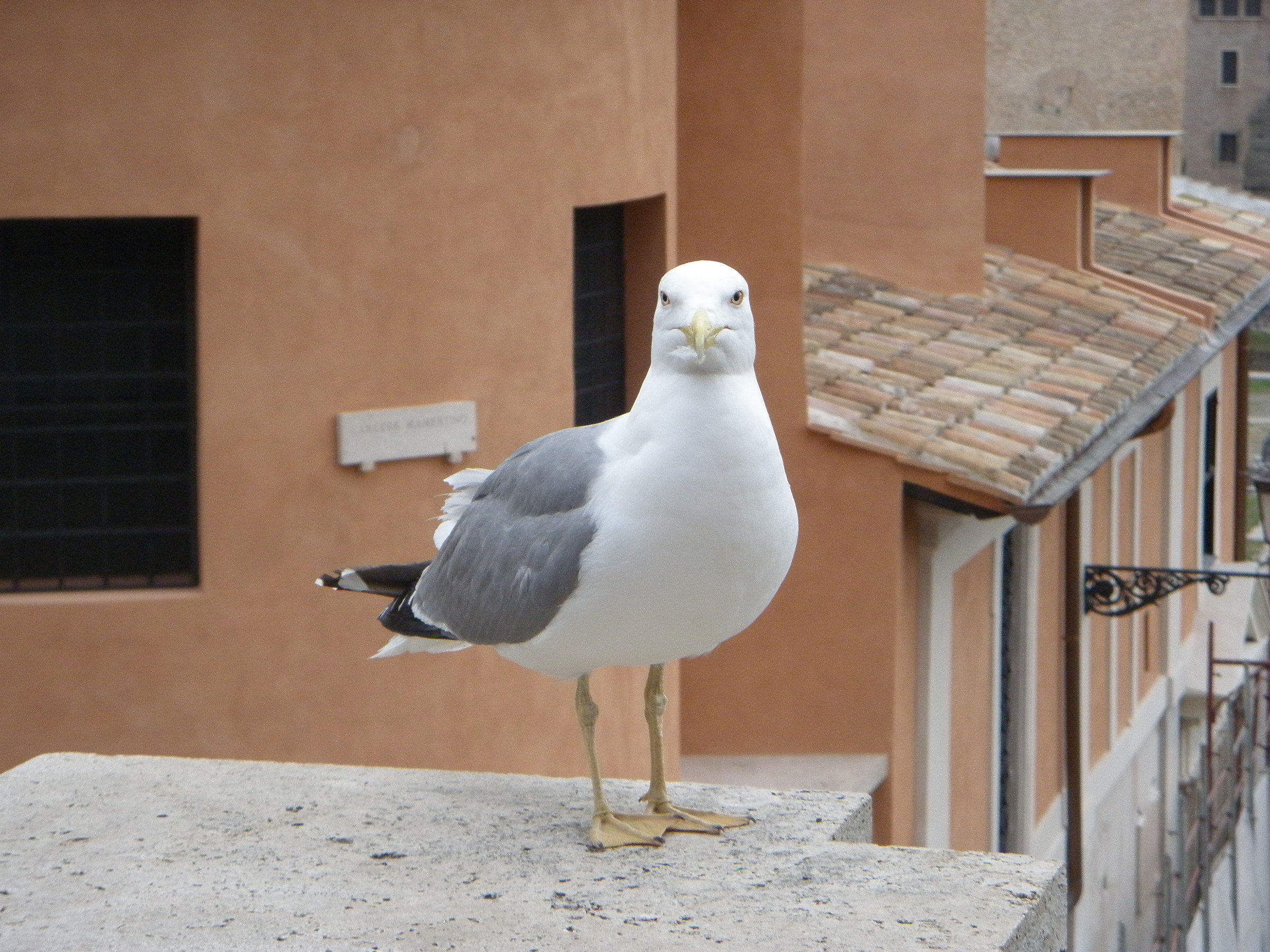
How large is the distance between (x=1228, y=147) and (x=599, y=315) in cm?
4365

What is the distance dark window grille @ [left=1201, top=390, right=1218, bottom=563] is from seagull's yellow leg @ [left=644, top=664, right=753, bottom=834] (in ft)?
47.1

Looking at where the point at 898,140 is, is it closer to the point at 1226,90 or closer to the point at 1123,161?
the point at 1123,161

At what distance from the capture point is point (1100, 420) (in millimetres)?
9680

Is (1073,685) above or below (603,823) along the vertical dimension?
below

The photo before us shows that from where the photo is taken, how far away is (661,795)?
14.2 ft

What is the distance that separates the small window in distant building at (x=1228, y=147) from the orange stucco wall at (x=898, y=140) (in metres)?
39.2

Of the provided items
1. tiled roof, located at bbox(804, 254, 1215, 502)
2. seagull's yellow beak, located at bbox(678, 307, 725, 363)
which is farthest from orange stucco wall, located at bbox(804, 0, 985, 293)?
seagull's yellow beak, located at bbox(678, 307, 725, 363)

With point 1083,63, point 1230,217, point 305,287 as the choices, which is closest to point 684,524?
point 305,287

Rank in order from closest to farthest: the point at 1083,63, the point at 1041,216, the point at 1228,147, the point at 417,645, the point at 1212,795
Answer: the point at 417,645
the point at 1041,216
the point at 1212,795
the point at 1083,63
the point at 1228,147

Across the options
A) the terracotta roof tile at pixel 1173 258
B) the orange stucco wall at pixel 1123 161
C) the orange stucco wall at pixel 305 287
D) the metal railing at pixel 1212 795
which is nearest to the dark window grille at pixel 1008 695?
the metal railing at pixel 1212 795

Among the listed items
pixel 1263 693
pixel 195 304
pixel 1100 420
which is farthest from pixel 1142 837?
pixel 195 304

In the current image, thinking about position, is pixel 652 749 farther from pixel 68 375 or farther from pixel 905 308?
pixel 905 308

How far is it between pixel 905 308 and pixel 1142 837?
5.50m

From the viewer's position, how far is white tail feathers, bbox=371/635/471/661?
435 centimetres
